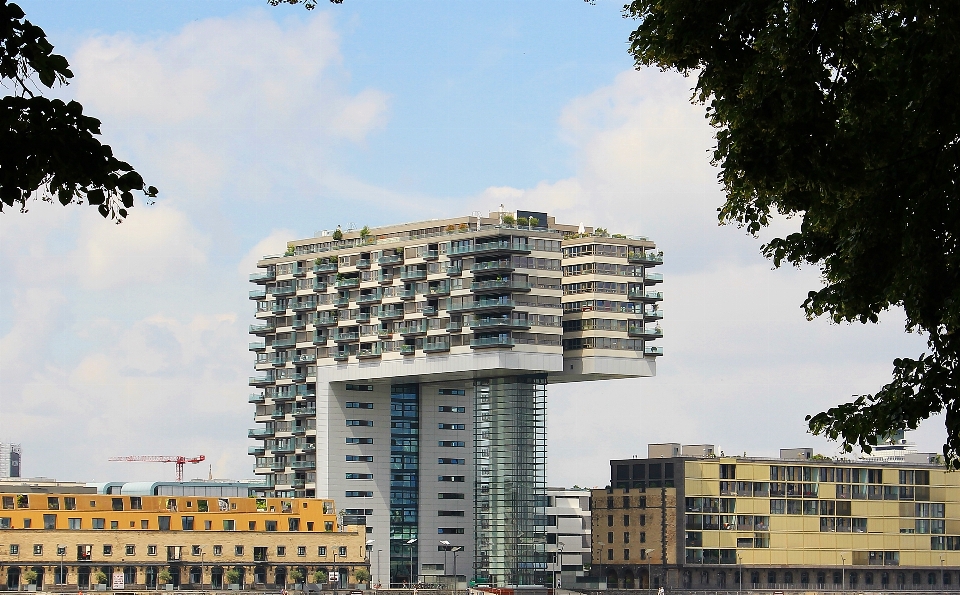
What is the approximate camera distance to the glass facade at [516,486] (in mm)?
195000

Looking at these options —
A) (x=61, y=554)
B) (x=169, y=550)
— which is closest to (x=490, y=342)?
(x=169, y=550)

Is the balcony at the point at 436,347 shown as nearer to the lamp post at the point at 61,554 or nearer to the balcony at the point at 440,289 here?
the balcony at the point at 440,289

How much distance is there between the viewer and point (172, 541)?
18588 cm

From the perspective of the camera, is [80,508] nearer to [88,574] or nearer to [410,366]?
[88,574]

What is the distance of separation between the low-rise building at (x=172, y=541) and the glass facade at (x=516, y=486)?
1525cm

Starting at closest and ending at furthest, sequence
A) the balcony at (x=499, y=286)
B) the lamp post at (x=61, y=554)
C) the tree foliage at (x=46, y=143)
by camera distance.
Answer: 1. the tree foliage at (x=46, y=143)
2. the lamp post at (x=61, y=554)
3. the balcony at (x=499, y=286)

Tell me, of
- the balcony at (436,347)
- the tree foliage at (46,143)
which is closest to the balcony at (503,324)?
the balcony at (436,347)

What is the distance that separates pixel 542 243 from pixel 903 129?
171 m

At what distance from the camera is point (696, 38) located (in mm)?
26562

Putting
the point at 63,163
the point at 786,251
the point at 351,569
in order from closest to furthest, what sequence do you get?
1. the point at 63,163
2. the point at 786,251
3. the point at 351,569

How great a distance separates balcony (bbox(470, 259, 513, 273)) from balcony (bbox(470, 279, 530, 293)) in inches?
46.9

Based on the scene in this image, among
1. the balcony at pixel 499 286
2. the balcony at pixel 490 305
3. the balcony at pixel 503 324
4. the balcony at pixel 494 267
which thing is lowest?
the balcony at pixel 503 324

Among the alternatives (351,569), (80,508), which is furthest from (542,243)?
(80,508)

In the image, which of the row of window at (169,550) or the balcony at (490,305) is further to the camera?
the balcony at (490,305)
